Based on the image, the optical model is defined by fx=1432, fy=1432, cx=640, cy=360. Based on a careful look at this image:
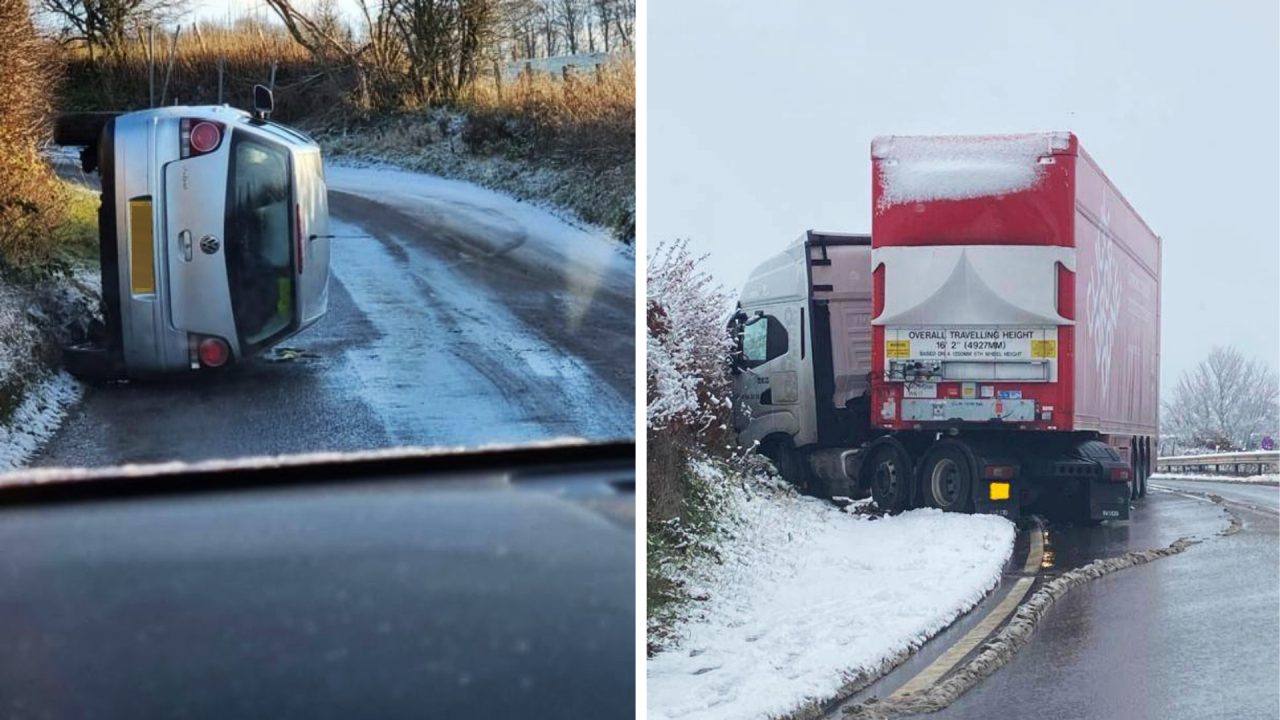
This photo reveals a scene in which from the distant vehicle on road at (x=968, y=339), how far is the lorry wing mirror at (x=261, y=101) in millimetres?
1526

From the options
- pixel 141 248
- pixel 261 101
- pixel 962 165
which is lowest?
pixel 141 248

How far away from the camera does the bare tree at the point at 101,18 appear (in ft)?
13.1

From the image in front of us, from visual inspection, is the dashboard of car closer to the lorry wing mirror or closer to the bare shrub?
the bare shrub

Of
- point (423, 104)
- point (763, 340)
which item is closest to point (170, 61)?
point (423, 104)

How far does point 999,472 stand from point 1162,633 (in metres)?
0.61

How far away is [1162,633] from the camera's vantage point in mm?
3902

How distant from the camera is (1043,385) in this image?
3938 mm

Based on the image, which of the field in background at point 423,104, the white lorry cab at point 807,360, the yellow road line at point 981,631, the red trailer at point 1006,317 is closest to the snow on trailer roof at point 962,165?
the red trailer at point 1006,317

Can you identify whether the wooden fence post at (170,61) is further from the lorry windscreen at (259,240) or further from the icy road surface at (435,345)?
the icy road surface at (435,345)

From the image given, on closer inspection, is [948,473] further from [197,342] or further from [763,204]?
[197,342]

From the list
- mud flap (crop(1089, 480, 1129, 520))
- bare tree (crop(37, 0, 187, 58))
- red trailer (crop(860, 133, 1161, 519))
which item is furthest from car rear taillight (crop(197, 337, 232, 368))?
mud flap (crop(1089, 480, 1129, 520))

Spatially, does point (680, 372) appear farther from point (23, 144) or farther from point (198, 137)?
point (23, 144)

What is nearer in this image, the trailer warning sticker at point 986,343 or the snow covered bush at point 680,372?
the trailer warning sticker at point 986,343

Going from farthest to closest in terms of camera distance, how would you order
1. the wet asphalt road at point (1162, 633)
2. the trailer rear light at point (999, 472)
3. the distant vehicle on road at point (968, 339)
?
the trailer rear light at point (999, 472), the distant vehicle on road at point (968, 339), the wet asphalt road at point (1162, 633)
